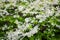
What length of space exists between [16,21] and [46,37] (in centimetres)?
60

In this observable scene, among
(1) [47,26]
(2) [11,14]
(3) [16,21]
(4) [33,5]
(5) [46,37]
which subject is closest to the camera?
(5) [46,37]

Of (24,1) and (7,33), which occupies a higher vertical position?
(24,1)

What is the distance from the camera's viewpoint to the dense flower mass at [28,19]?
2.32 metres

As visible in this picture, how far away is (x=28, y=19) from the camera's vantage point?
2.63 meters

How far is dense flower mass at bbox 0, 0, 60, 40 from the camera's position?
2322mm

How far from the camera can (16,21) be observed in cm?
259

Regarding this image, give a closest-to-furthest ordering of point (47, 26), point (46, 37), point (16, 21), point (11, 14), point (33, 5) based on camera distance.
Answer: point (46, 37)
point (47, 26)
point (16, 21)
point (11, 14)
point (33, 5)

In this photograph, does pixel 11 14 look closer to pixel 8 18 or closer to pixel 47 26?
pixel 8 18

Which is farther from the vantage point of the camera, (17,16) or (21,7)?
(21,7)

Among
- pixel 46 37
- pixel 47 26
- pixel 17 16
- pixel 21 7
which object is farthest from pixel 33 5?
pixel 46 37

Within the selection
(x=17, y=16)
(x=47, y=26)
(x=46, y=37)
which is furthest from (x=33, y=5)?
(x=46, y=37)

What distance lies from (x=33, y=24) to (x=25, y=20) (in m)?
0.18

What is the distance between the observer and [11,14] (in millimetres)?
2814

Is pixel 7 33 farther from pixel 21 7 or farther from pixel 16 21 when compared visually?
pixel 21 7
